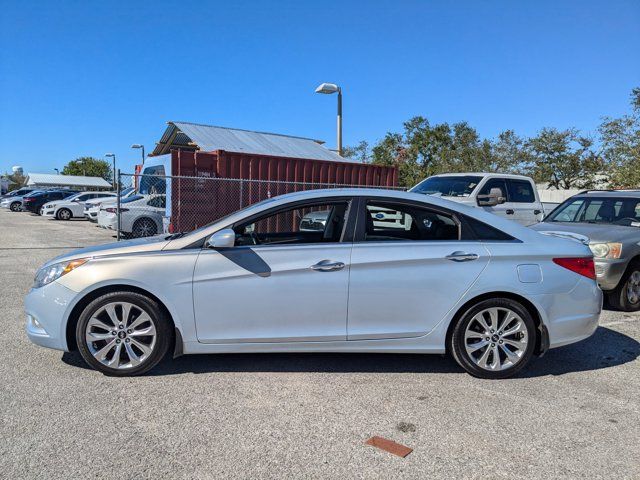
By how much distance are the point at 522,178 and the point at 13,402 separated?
9.90 m

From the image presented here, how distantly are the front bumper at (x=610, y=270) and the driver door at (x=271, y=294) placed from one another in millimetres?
4153

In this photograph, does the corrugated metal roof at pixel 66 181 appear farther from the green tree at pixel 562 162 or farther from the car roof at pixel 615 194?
the car roof at pixel 615 194

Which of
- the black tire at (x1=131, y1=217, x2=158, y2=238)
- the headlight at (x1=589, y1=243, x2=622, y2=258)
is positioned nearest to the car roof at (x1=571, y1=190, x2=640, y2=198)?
the headlight at (x1=589, y1=243, x2=622, y2=258)

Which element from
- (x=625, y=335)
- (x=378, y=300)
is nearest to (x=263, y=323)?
(x=378, y=300)

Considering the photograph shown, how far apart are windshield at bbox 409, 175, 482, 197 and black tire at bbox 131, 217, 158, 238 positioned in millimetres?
7309

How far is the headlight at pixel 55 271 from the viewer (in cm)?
403

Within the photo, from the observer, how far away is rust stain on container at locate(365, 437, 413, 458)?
2975 millimetres

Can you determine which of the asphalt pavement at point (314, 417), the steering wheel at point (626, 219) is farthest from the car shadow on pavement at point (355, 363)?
the steering wheel at point (626, 219)

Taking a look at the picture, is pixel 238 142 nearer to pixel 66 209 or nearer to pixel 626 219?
pixel 66 209

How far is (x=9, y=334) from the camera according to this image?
16.9ft

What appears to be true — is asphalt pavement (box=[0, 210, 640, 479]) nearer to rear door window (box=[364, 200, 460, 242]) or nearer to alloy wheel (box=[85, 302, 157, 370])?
alloy wheel (box=[85, 302, 157, 370])

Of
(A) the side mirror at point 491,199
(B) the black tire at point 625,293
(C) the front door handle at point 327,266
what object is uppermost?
(A) the side mirror at point 491,199

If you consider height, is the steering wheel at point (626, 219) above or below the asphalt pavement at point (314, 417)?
above

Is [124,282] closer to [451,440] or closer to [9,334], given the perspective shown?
[9,334]
